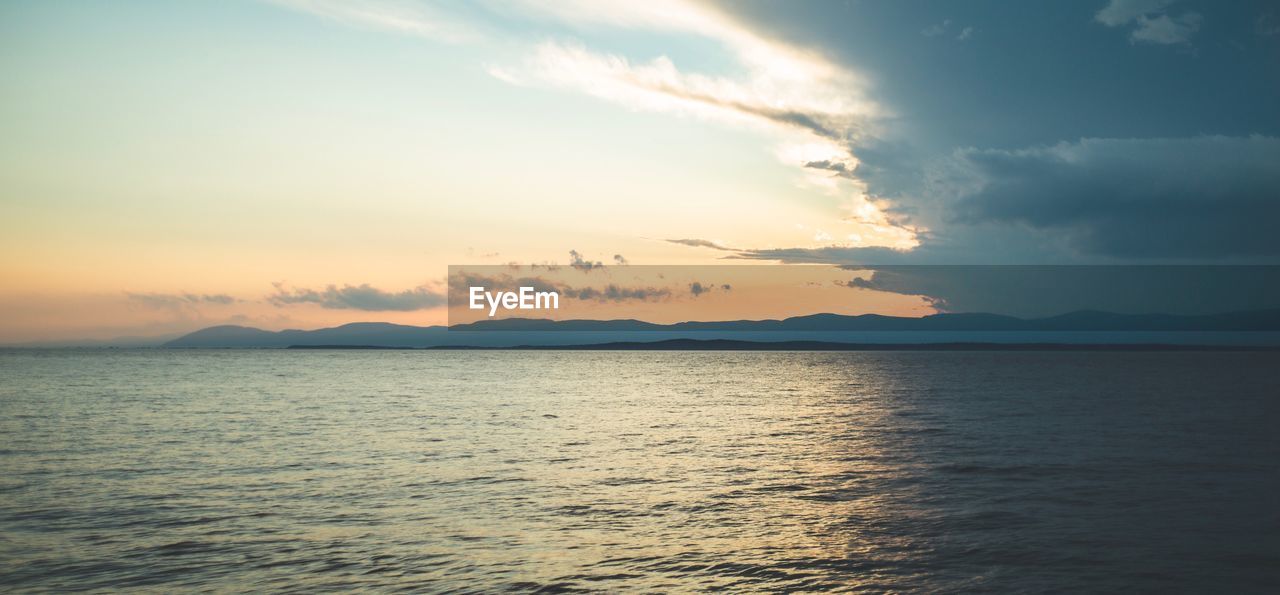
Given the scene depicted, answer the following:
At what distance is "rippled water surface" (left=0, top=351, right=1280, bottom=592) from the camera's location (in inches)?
779

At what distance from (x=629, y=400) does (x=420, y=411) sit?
25.5m

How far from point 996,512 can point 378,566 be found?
1998cm

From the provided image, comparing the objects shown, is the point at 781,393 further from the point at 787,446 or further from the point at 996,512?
the point at 996,512

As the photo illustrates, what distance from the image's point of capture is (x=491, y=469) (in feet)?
120

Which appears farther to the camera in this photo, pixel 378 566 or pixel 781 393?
pixel 781 393

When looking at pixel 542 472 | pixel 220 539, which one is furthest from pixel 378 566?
pixel 542 472

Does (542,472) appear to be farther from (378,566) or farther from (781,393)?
(781,393)

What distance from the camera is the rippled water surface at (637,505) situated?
65.0 ft

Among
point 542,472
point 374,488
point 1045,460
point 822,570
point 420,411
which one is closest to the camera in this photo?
point 822,570

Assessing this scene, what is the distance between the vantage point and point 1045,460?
1574 inches

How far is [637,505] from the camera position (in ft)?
91.9

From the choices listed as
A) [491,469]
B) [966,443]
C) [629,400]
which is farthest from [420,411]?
[966,443]

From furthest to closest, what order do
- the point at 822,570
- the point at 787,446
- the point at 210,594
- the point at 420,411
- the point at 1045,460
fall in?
the point at 420,411 < the point at 787,446 < the point at 1045,460 < the point at 822,570 < the point at 210,594

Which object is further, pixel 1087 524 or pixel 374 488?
pixel 374 488
